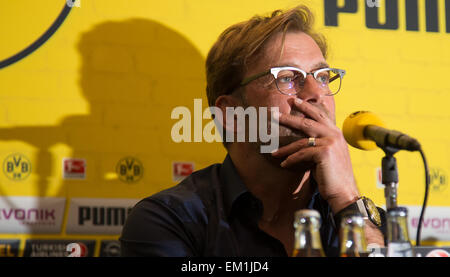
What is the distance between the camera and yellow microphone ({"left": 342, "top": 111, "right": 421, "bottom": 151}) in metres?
1.12

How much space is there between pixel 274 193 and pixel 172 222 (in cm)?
37

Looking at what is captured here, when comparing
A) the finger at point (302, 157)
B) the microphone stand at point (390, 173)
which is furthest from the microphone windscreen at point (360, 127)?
the finger at point (302, 157)

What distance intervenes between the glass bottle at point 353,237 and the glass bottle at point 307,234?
51mm

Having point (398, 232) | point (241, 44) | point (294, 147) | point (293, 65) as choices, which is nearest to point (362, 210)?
point (294, 147)

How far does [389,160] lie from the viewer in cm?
112

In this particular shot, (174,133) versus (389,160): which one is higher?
(174,133)

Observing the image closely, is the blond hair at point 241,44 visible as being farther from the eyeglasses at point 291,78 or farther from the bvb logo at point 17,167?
the bvb logo at point 17,167

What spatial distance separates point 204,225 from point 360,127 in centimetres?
56
